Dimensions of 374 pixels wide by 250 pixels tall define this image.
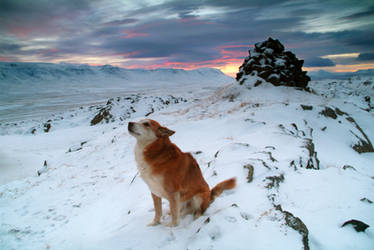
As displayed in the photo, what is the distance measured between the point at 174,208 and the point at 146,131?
1.50 m

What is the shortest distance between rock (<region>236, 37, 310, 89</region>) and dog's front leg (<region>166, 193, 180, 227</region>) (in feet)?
64.5

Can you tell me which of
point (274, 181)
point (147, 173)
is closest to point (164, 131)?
point (147, 173)

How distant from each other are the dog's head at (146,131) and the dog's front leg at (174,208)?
1.07 m

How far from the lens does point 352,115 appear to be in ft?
51.9

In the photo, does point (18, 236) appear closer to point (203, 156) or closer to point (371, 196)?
point (203, 156)

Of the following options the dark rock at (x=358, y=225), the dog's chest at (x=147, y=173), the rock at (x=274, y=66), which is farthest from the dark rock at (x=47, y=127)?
the dark rock at (x=358, y=225)

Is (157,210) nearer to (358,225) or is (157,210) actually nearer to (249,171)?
(249,171)

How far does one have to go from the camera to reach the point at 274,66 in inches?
851

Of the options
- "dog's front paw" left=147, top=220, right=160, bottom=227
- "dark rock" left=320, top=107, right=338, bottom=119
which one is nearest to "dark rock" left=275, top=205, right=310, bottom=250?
"dog's front paw" left=147, top=220, right=160, bottom=227

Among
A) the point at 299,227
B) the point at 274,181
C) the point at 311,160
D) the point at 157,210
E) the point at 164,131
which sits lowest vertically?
the point at 311,160

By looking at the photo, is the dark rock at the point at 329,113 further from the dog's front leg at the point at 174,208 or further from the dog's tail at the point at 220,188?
the dog's front leg at the point at 174,208

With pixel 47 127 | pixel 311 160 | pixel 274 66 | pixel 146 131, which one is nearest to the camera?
pixel 146 131

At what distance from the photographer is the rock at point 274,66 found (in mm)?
21234

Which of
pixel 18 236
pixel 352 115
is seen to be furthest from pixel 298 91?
pixel 18 236
